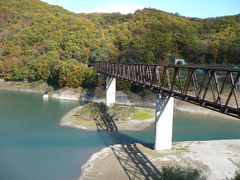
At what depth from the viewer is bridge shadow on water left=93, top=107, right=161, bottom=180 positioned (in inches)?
560

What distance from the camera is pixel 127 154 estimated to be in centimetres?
1700

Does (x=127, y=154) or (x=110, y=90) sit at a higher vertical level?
(x=110, y=90)

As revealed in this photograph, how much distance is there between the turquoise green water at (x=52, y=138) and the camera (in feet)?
51.5

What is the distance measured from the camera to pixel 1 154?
59.2ft

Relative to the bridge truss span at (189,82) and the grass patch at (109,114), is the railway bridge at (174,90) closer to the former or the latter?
the bridge truss span at (189,82)

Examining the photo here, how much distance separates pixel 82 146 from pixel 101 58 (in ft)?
103

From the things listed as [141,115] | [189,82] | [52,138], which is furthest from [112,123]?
[189,82]

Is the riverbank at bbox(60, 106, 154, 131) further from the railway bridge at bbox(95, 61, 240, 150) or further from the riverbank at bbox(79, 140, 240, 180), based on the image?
the riverbank at bbox(79, 140, 240, 180)

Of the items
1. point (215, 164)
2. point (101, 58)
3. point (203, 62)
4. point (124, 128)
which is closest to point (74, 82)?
point (101, 58)

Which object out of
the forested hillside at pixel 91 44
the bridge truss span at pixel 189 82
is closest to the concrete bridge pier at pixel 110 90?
the bridge truss span at pixel 189 82

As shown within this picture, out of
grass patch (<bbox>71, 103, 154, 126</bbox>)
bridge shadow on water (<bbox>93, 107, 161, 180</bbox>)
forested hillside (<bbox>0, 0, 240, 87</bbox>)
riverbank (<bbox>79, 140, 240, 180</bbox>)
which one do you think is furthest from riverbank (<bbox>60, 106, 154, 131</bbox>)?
forested hillside (<bbox>0, 0, 240, 87</bbox>)

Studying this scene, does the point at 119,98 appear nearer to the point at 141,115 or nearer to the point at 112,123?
the point at 141,115

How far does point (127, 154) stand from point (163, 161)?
2.49 meters

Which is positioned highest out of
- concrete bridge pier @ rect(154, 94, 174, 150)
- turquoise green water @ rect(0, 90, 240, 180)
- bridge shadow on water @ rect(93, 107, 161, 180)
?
concrete bridge pier @ rect(154, 94, 174, 150)
